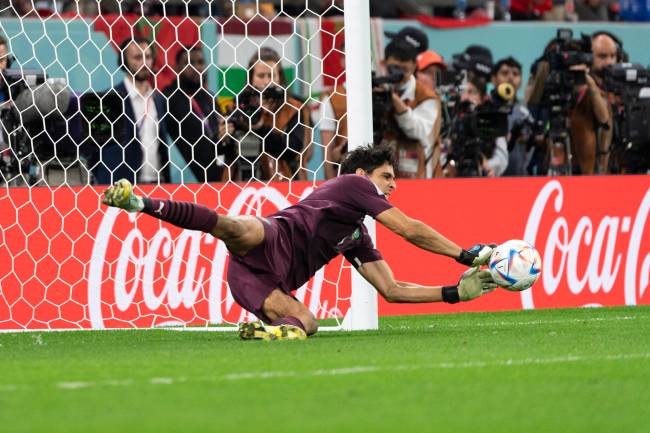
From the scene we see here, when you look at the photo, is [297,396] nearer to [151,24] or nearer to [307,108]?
[307,108]

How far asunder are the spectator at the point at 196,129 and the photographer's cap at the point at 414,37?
2.42 m

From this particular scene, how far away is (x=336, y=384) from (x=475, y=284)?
319 centimetres

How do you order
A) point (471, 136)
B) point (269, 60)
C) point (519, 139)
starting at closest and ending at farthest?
point (269, 60) → point (471, 136) → point (519, 139)

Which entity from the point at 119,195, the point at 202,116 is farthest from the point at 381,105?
the point at 119,195

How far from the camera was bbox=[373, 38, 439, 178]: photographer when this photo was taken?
37.9ft

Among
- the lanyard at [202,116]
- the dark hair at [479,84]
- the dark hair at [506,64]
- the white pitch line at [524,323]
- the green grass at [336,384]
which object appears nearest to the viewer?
the green grass at [336,384]

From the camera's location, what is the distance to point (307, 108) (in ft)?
35.1

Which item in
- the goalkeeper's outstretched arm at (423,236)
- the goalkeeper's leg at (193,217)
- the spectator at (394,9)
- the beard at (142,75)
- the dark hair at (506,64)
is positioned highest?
the spectator at (394,9)

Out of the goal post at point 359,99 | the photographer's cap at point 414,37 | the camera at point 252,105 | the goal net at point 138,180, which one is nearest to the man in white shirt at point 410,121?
the photographer's cap at point 414,37

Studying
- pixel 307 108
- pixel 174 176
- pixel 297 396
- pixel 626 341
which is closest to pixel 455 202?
pixel 307 108

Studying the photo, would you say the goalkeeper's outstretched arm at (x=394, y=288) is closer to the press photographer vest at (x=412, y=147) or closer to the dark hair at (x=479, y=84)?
the press photographer vest at (x=412, y=147)

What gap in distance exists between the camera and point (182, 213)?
23.9 ft

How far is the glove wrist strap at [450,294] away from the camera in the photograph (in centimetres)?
837

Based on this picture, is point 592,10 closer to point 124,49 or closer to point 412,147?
point 412,147
